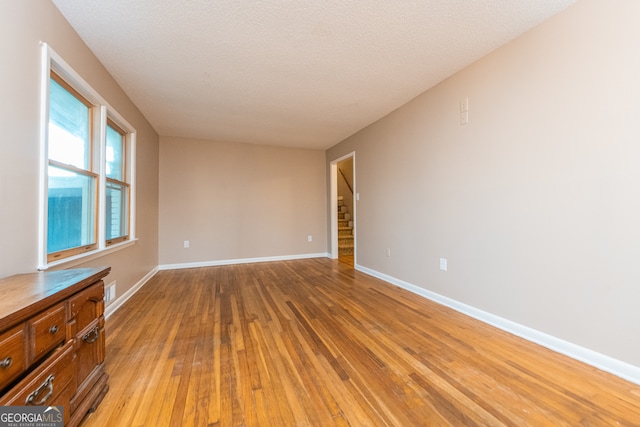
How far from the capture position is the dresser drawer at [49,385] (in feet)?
2.70

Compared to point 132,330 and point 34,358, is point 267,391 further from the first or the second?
point 132,330

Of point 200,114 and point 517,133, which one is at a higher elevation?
point 200,114

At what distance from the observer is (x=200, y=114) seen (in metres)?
3.51

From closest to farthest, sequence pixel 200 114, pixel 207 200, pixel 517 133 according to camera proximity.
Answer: pixel 517 133 → pixel 200 114 → pixel 207 200

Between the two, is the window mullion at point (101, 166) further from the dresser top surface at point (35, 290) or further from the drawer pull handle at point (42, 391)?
the drawer pull handle at point (42, 391)

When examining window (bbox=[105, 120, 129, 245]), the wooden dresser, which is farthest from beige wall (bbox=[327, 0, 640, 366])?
window (bbox=[105, 120, 129, 245])

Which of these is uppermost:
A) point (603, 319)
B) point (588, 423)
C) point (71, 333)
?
point (71, 333)

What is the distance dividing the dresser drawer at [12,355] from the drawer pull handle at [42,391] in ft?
0.35

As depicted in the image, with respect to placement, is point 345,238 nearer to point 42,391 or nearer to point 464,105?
point 464,105

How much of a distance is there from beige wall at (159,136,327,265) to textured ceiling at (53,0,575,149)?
4.66 feet

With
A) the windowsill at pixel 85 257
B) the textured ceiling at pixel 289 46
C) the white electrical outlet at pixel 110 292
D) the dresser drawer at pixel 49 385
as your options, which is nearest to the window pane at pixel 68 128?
the textured ceiling at pixel 289 46

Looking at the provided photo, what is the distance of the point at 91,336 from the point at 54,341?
31 centimetres

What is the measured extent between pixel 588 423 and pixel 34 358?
2.36 m

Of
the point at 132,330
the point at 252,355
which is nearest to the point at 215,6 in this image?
the point at 252,355
